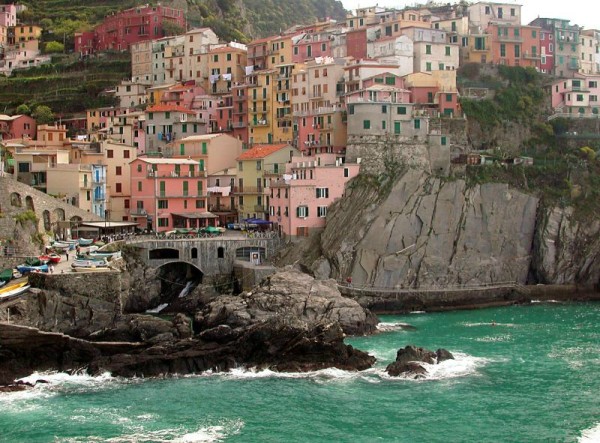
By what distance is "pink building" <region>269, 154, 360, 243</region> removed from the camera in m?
71.0

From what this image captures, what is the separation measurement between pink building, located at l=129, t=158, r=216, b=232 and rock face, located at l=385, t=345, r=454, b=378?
28251 millimetres

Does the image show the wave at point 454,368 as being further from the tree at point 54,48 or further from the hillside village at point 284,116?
the tree at point 54,48

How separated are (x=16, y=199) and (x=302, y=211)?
761 inches

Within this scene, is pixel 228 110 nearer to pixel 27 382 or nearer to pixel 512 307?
pixel 512 307

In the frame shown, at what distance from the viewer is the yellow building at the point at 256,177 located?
7744cm

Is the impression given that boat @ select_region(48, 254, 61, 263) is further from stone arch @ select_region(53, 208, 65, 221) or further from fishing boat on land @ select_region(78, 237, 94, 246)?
stone arch @ select_region(53, 208, 65, 221)

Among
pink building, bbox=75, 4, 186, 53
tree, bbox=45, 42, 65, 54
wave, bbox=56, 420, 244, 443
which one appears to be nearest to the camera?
wave, bbox=56, 420, 244, 443

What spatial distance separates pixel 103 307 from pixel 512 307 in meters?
28.3

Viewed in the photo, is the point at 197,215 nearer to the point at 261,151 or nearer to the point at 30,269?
the point at 261,151

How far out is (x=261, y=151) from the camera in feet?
260

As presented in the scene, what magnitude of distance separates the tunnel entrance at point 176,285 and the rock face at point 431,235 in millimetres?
9339

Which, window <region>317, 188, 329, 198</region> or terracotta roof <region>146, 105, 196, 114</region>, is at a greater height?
terracotta roof <region>146, 105, 196, 114</region>

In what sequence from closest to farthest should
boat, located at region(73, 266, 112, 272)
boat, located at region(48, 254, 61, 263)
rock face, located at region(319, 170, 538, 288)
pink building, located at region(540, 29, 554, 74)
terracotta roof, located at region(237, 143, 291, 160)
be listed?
boat, located at region(73, 266, 112, 272), boat, located at region(48, 254, 61, 263), rock face, located at region(319, 170, 538, 288), terracotta roof, located at region(237, 143, 291, 160), pink building, located at region(540, 29, 554, 74)

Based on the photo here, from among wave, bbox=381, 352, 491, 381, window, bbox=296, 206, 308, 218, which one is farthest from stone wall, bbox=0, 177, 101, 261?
wave, bbox=381, 352, 491, 381
